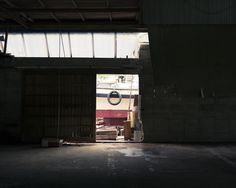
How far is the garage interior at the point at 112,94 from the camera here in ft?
21.0

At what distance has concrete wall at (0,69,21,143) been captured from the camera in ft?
35.3

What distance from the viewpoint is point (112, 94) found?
14.8 metres

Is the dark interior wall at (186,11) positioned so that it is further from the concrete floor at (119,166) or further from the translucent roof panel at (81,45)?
the translucent roof panel at (81,45)

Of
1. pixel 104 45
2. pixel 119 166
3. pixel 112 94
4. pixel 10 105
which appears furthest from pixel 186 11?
pixel 112 94

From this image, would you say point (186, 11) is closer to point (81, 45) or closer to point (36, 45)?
point (81, 45)

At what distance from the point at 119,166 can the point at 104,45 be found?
5545 millimetres

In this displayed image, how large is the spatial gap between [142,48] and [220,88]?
3.81m

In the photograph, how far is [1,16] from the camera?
8.27m

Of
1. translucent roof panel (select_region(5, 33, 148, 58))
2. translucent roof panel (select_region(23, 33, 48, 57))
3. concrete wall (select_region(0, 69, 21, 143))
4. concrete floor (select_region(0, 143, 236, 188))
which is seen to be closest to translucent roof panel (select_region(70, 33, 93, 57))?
translucent roof panel (select_region(5, 33, 148, 58))

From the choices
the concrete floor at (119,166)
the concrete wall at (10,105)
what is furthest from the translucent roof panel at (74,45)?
the concrete floor at (119,166)

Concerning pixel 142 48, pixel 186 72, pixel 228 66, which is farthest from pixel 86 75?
pixel 228 66

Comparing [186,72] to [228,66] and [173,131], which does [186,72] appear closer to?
[228,66]

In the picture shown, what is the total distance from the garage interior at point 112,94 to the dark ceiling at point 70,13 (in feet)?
0.08

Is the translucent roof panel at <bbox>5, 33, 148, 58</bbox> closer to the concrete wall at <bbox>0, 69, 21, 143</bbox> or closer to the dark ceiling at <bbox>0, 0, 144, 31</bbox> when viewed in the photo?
the concrete wall at <bbox>0, 69, 21, 143</bbox>
